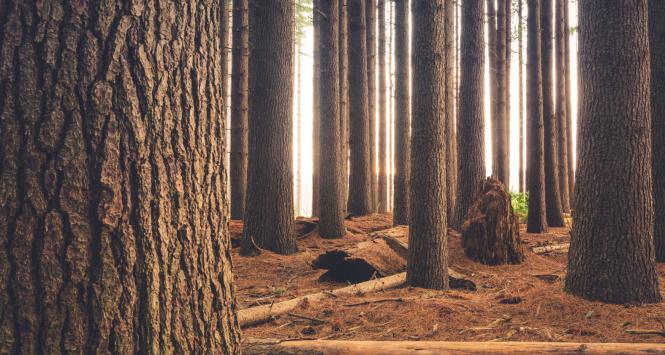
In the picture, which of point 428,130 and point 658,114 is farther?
point 658,114

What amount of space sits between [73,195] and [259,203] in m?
7.00

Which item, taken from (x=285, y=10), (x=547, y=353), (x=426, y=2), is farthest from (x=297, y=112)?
(x=547, y=353)

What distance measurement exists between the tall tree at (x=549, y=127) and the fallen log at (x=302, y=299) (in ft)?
22.7

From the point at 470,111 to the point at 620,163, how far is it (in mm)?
5420

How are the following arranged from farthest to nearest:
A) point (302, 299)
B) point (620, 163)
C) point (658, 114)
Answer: point (658, 114) < point (302, 299) < point (620, 163)

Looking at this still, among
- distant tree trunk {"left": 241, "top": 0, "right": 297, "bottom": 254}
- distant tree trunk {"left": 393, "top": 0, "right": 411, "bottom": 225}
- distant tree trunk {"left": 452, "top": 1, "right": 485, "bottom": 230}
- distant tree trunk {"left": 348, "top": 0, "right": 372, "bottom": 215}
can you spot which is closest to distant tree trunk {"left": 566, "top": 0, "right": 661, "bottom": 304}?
distant tree trunk {"left": 452, "top": 1, "right": 485, "bottom": 230}

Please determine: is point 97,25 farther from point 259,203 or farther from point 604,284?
point 259,203

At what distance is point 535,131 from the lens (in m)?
11.7

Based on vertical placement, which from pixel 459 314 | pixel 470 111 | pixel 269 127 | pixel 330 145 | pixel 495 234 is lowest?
pixel 459 314

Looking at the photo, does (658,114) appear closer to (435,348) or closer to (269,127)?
(435,348)

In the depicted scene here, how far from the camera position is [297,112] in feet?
102

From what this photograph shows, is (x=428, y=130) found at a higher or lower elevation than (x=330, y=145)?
lower

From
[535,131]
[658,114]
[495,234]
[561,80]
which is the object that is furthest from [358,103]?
[561,80]

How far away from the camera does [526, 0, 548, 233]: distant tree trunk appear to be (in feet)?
37.1
